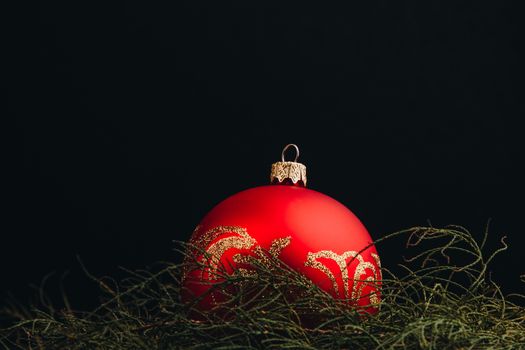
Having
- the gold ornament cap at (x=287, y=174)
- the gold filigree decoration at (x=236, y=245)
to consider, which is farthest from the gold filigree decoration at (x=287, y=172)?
the gold filigree decoration at (x=236, y=245)

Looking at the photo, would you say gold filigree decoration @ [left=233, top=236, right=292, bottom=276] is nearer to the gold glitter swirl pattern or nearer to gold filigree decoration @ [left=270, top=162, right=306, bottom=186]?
the gold glitter swirl pattern

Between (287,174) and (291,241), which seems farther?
(287,174)

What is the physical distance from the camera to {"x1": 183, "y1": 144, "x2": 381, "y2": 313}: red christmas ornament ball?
2.59ft

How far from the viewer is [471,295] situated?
723 mm

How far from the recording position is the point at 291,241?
31.6 inches

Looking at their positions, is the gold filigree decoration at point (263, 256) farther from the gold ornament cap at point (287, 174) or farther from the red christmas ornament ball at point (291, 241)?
the gold ornament cap at point (287, 174)

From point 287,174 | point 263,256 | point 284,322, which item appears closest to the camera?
point 284,322

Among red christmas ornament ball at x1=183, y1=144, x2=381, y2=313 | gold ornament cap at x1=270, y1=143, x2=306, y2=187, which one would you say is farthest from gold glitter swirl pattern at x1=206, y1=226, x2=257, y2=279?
gold ornament cap at x1=270, y1=143, x2=306, y2=187

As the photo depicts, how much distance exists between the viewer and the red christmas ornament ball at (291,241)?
2.59 feet

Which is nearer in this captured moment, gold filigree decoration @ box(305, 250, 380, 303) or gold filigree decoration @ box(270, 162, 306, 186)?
gold filigree decoration @ box(305, 250, 380, 303)

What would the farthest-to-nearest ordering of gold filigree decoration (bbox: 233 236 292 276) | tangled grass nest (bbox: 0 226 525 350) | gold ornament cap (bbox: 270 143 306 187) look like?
gold ornament cap (bbox: 270 143 306 187), gold filigree decoration (bbox: 233 236 292 276), tangled grass nest (bbox: 0 226 525 350)

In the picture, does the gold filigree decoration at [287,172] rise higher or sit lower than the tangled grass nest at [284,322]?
higher

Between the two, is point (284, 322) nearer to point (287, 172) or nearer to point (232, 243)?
point (232, 243)

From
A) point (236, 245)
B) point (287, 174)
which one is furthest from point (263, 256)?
point (287, 174)
